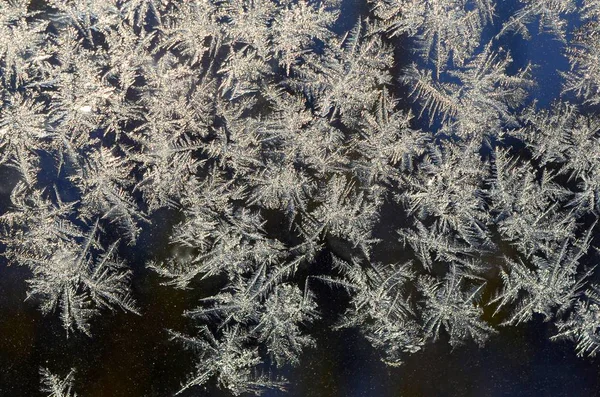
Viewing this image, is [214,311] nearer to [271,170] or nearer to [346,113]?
[271,170]

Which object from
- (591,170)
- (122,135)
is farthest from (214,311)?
(591,170)

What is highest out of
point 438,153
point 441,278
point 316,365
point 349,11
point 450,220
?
point 349,11

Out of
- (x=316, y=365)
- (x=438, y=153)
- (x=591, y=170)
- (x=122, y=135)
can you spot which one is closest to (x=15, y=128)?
(x=122, y=135)

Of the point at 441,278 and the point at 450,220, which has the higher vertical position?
the point at 450,220

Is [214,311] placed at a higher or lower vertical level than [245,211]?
lower

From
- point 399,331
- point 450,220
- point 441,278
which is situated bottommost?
point 399,331

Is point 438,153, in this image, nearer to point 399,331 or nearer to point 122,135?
point 399,331
